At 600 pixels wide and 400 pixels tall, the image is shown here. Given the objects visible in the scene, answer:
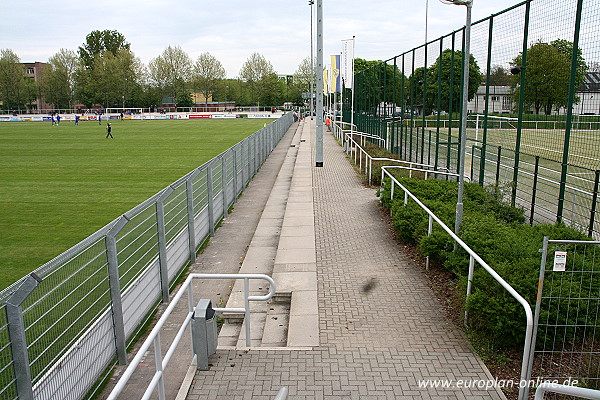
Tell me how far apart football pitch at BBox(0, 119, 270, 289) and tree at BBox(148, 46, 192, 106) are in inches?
3282

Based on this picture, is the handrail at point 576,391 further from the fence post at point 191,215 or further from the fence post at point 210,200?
the fence post at point 210,200

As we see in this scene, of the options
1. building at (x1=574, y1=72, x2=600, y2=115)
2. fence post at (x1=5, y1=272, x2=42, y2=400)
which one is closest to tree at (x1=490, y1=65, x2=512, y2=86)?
building at (x1=574, y1=72, x2=600, y2=115)

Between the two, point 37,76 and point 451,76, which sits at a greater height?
point 37,76

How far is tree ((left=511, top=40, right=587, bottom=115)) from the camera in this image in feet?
37.6

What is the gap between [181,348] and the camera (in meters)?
6.39

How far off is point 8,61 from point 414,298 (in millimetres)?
125347

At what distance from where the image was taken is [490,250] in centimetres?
701

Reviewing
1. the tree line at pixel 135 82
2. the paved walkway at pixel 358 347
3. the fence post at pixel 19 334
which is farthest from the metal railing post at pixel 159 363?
the tree line at pixel 135 82

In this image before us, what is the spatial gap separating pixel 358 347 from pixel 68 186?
15275mm

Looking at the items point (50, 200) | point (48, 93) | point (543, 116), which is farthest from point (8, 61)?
point (543, 116)

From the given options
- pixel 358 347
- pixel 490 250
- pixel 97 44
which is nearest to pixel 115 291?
pixel 358 347

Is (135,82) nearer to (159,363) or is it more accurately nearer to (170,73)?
(170,73)

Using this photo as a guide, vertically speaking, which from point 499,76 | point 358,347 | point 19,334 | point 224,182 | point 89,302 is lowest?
point 358,347

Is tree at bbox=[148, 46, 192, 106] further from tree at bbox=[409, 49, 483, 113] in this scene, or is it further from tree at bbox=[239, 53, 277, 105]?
tree at bbox=[409, 49, 483, 113]
